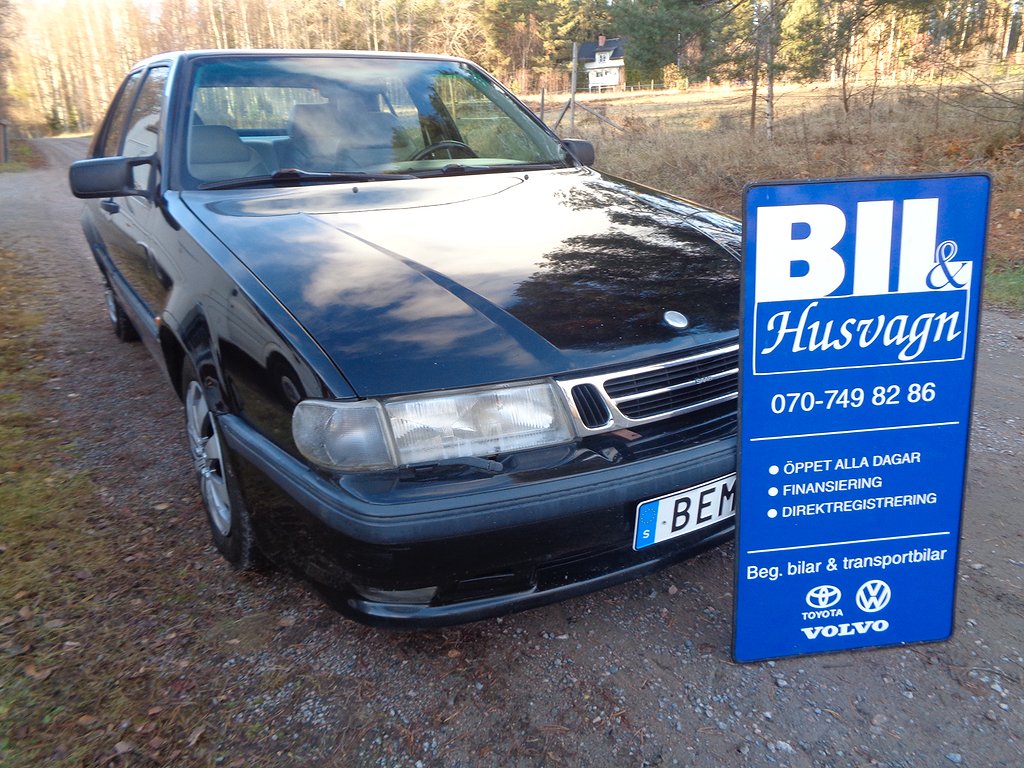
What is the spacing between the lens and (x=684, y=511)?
1929 millimetres

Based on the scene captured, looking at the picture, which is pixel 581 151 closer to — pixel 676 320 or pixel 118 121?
pixel 676 320

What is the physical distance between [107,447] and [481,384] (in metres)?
2.29

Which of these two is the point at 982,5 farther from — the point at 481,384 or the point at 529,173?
the point at 481,384

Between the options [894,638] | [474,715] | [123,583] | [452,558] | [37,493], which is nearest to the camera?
[452,558]

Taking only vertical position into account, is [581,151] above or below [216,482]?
above

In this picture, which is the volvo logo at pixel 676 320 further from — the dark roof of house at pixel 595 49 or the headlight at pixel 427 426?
the dark roof of house at pixel 595 49

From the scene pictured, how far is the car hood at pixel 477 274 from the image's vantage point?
1.83m

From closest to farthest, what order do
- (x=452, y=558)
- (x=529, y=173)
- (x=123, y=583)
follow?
(x=452, y=558)
(x=123, y=583)
(x=529, y=173)

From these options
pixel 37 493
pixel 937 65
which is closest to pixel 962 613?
pixel 37 493

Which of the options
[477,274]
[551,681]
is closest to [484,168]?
[477,274]

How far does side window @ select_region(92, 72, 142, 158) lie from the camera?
4.07 m

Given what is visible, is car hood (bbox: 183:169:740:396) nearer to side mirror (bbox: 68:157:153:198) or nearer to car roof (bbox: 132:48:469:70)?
side mirror (bbox: 68:157:153:198)

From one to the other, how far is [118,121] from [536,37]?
157 ft

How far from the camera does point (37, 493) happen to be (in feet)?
9.47
